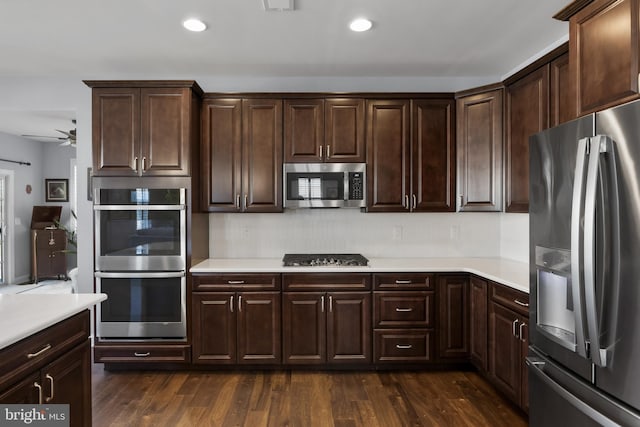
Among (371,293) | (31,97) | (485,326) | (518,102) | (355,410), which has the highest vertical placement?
(31,97)

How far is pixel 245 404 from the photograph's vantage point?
2691 mm

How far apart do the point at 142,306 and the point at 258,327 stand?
95 cm

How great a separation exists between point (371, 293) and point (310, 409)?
1.00 m

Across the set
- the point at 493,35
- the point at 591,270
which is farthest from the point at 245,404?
the point at 493,35

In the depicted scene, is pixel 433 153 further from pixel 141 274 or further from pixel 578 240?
pixel 141 274

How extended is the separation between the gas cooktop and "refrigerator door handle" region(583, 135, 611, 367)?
74.9 inches

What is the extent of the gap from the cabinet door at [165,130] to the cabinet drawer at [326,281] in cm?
123

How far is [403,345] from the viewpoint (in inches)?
125

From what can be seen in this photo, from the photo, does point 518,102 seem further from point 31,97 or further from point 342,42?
point 31,97

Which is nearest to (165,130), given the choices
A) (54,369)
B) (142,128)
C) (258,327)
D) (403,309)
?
(142,128)

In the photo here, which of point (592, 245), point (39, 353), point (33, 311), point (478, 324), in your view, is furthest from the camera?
point (478, 324)

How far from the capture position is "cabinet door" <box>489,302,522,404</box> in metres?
2.49

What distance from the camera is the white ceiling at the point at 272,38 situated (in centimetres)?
245

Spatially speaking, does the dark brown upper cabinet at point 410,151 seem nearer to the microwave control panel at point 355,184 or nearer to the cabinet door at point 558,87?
the microwave control panel at point 355,184
